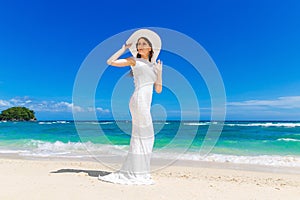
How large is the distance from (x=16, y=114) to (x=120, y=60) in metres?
97.9

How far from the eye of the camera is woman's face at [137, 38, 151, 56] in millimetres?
5506

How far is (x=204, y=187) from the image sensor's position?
555 centimetres

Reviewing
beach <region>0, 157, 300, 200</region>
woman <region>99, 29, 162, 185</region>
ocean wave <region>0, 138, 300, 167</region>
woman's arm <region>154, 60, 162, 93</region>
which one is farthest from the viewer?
Result: ocean wave <region>0, 138, 300, 167</region>

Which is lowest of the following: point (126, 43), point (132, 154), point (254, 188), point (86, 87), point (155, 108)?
point (254, 188)

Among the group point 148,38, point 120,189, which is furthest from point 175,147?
point 148,38

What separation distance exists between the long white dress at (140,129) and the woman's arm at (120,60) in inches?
5.8

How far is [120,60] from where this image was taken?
5277 mm

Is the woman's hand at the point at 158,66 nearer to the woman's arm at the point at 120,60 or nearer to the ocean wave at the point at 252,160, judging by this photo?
the woman's arm at the point at 120,60

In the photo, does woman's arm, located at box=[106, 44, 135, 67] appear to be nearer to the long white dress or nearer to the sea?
the long white dress

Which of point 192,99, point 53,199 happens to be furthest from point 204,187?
point 53,199

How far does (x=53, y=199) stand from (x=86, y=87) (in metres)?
2.92

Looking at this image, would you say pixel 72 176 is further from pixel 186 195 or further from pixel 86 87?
pixel 186 195

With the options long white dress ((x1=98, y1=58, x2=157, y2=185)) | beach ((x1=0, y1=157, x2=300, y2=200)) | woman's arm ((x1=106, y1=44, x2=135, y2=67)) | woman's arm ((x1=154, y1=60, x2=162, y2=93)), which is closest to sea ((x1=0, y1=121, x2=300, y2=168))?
long white dress ((x1=98, y1=58, x2=157, y2=185))

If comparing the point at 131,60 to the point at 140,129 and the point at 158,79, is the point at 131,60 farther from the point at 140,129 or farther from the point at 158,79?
the point at 140,129
